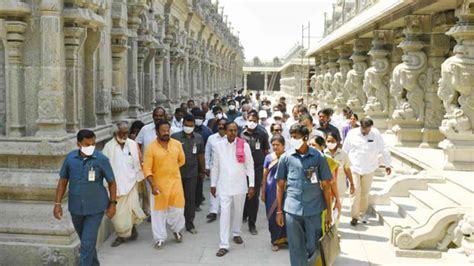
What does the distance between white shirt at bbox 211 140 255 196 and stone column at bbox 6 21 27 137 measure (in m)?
2.32

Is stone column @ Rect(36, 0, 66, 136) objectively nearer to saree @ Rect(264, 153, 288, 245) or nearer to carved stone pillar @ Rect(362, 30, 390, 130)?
saree @ Rect(264, 153, 288, 245)

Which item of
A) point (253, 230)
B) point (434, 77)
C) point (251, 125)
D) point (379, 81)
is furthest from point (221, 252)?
point (379, 81)

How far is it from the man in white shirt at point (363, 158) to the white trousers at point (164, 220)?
246 cm

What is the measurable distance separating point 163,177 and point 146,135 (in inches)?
52.6

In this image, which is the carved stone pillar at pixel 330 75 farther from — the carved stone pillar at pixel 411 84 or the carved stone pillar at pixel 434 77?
the carved stone pillar at pixel 434 77

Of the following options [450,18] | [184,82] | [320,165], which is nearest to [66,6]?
[320,165]

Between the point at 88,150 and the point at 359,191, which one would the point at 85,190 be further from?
the point at 359,191

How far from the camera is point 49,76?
19.3ft

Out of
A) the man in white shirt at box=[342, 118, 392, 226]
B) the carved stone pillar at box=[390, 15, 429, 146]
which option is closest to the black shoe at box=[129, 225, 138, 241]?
the man in white shirt at box=[342, 118, 392, 226]

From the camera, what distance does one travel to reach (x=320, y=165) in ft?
16.6

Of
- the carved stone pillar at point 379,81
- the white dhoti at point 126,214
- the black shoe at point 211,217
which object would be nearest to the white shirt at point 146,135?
the white dhoti at point 126,214

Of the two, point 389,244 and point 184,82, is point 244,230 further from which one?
point 184,82

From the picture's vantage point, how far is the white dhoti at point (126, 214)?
21.7 feet

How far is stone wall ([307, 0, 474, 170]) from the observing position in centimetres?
799
